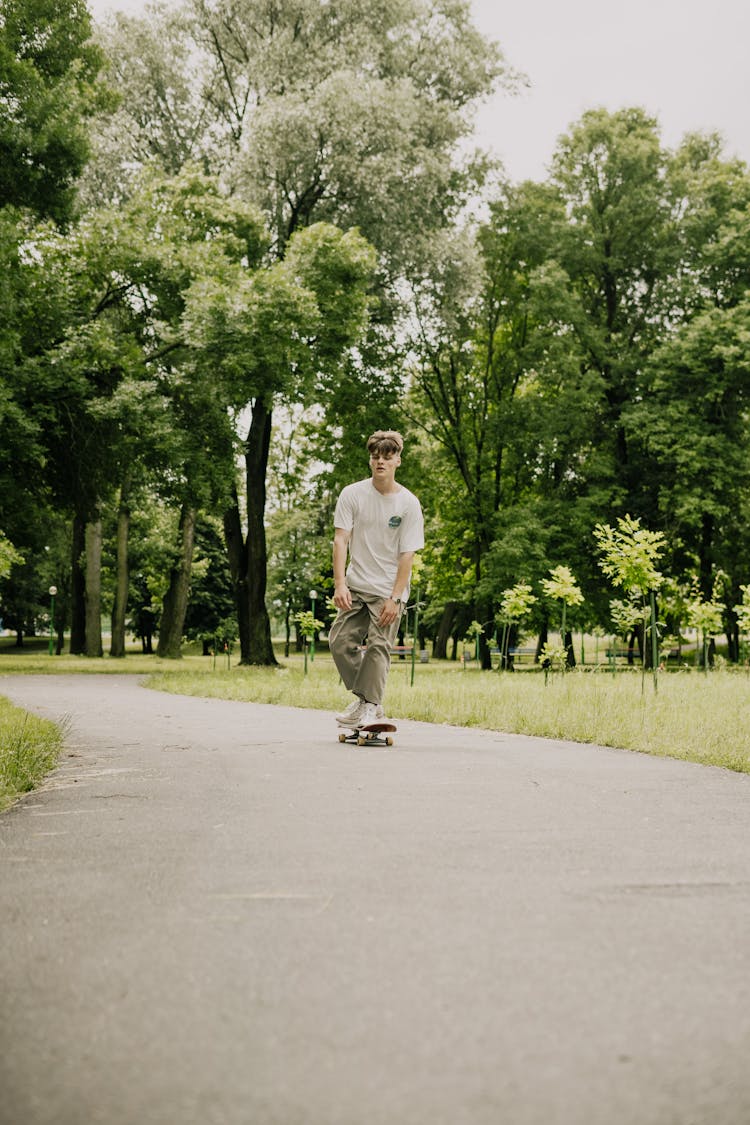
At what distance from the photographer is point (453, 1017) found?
2281 millimetres

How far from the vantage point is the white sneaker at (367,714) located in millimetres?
7535

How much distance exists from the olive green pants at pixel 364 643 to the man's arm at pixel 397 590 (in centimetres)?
6

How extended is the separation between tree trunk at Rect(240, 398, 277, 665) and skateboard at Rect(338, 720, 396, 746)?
17137mm

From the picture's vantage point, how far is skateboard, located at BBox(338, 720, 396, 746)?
7312mm

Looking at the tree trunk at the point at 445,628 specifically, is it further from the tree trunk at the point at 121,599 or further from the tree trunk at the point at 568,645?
the tree trunk at the point at 568,645

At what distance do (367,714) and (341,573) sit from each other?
107 centimetres

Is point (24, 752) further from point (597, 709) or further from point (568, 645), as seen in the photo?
point (568, 645)

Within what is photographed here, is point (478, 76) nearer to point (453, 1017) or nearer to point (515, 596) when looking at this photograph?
point (515, 596)

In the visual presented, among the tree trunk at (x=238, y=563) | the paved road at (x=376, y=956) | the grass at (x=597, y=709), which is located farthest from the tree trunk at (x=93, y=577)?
the paved road at (x=376, y=956)

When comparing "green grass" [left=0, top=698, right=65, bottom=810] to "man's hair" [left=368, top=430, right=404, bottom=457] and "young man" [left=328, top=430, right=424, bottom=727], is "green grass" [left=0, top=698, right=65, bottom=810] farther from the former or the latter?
"man's hair" [left=368, top=430, right=404, bottom=457]

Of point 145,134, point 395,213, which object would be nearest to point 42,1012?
point 395,213

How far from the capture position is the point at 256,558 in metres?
24.7

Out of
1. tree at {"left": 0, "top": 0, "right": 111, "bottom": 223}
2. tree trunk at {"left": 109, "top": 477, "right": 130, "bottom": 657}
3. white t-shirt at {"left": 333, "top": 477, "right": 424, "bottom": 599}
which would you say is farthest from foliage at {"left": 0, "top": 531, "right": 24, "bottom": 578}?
white t-shirt at {"left": 333, "top": 477, "right": 424, "bottom": 599}

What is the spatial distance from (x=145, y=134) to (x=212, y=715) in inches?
736
